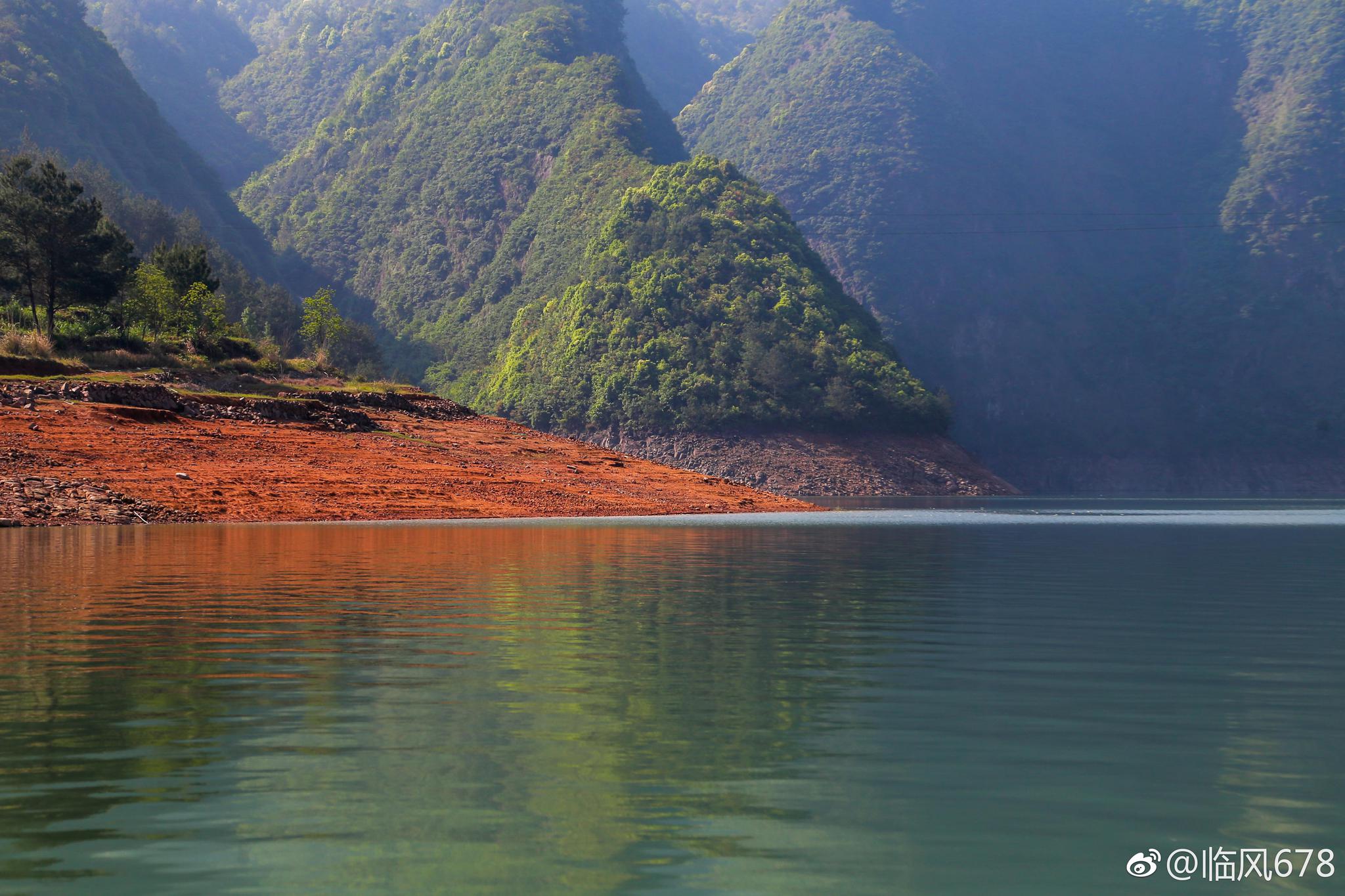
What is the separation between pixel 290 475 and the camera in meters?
63.9

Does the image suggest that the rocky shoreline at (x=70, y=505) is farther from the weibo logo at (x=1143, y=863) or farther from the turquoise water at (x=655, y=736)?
the weibo logo at (x=1143, y=863)

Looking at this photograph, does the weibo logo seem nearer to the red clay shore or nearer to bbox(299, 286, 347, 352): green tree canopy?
the red clay shore

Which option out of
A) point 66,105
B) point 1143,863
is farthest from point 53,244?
point 66,105

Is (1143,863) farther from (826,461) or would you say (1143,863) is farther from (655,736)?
(826,461)

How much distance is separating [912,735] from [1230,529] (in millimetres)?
51870

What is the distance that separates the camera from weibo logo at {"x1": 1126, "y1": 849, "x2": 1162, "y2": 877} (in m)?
7.96

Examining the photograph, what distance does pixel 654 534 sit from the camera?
50.6 m

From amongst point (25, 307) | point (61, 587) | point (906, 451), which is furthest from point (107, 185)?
point (61, 587)

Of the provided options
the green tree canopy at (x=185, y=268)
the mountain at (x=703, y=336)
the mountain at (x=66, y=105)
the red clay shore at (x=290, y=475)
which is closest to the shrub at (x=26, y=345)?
the red clay shore at (x=290, y=475)

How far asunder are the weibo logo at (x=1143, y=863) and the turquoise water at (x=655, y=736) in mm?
65

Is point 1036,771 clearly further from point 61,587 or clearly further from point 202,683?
point 61,587

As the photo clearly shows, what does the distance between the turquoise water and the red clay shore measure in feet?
100

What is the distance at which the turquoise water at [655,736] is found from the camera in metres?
8.12

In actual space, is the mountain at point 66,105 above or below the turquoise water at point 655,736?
above
